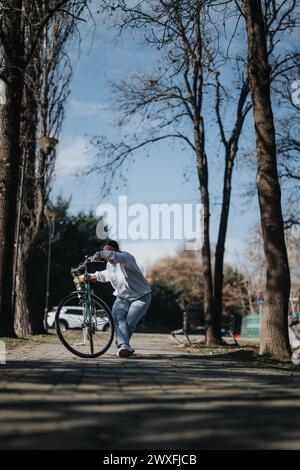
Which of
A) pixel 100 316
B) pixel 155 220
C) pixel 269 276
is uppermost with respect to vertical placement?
pixel 155 220

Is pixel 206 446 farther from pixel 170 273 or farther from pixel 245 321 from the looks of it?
pixel 170 273

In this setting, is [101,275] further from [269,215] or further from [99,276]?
[269,215]

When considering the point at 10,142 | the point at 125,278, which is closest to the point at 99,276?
the point at 125,278

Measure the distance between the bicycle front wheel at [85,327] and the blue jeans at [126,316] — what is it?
0.31 ft

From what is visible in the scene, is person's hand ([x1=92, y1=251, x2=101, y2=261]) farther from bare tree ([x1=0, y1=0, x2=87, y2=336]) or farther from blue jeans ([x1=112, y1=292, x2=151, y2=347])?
bare tree ([x1=0, y1=0, x2=87, y2=336])

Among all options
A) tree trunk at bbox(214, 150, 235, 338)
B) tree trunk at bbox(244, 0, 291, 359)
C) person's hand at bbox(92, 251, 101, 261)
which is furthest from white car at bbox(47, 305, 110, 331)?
tree trunk at bbox(214, 150, 235, 338)

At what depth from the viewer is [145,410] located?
13.2 ft

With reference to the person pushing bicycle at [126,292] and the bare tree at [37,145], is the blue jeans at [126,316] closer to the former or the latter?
the person pushing bicycle at [126,292]

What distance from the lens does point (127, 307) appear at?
29.5 ft

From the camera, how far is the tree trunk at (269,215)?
1007cm

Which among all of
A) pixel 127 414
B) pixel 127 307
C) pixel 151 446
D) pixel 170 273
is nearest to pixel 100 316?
pixel 127 307

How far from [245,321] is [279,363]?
3950cm

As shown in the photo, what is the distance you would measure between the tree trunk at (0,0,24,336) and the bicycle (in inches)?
205

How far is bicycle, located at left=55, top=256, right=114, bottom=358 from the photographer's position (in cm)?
876
